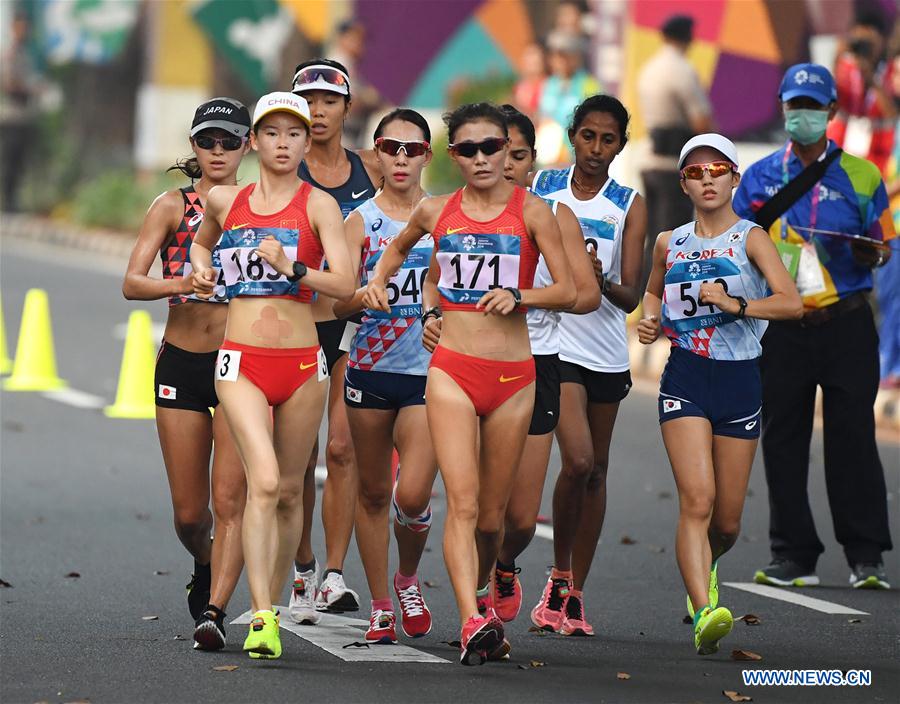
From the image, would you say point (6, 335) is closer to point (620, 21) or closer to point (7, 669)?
point (620, 21)

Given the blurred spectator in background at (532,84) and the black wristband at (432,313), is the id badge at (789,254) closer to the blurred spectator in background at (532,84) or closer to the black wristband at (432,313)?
the black wristband at (432,313)

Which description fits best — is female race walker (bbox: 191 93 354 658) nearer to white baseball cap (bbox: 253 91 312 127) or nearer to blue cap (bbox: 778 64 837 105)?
white baseball cap (bbox: 253 91 312 127)

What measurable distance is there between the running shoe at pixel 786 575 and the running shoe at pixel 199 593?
10.7ft

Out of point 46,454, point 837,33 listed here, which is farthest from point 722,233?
point 837,33

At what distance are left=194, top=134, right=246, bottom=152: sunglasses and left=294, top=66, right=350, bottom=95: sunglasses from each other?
90 centimetres

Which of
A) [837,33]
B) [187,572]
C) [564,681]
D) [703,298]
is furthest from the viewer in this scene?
[837,33]

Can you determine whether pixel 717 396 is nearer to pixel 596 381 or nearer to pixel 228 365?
pixel 596 381

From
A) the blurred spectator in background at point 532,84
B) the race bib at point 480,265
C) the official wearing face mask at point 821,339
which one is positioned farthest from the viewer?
the blurred spectator in background at point 532,84

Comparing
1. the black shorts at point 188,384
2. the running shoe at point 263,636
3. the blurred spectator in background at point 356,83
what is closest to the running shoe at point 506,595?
the running shoe at point 263,636

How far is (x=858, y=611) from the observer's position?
32.7 ft

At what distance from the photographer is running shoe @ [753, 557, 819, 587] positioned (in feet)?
35.4

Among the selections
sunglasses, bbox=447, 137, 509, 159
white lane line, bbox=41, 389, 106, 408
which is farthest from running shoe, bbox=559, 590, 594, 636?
white lane line, bbox=41, 389, 106, 408

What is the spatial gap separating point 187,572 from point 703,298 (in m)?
3.47

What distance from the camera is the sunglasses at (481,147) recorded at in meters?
8.30
